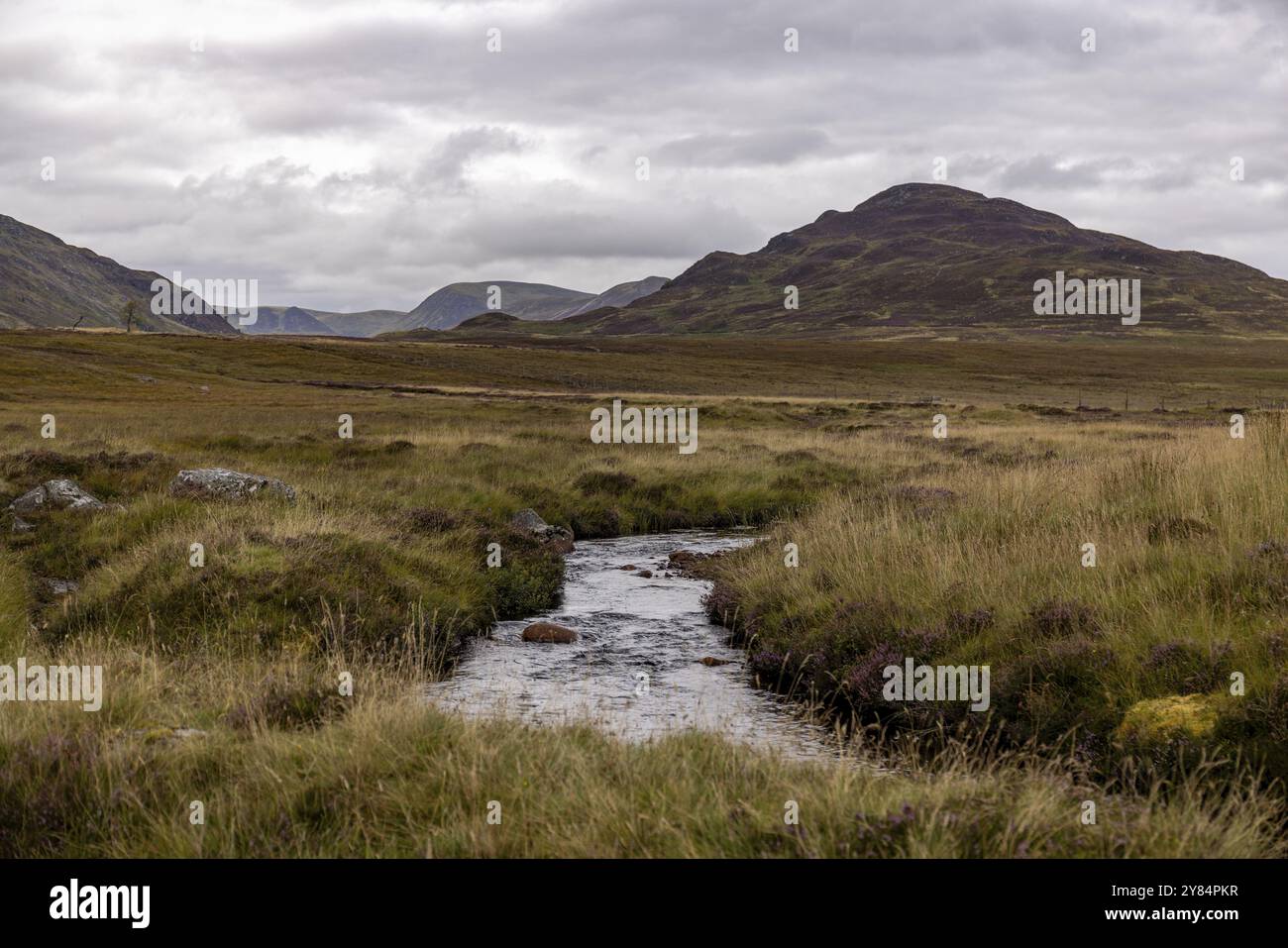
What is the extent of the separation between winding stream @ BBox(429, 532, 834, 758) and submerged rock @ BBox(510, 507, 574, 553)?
2.30m

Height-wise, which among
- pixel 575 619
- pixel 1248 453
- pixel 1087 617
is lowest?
pixel 575 619

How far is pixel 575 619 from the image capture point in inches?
578

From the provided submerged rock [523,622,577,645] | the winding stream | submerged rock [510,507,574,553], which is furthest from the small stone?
submerged rock [510,507,574,553]

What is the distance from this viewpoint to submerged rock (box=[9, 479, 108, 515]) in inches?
677

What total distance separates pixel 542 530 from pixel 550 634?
Result: 25.8 feet

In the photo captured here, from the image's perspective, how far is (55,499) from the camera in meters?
17.5

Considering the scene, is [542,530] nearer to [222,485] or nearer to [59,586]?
[222,485]

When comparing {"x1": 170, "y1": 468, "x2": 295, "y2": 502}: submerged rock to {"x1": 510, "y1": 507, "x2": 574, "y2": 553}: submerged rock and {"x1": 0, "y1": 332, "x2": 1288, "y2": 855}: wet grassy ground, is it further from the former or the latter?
{"x1": 510, "y1": 507, "x2": 574, "y2": 553}: submerged rock

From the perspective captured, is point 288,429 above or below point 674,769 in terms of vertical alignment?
above

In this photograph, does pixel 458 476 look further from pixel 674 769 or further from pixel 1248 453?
pixel 674 769

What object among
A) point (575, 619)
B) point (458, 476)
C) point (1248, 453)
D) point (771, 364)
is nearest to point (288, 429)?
point (458, 476)

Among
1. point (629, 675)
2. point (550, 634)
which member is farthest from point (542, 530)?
point (629, 675)

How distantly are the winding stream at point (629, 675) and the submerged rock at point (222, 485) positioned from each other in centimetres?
564
